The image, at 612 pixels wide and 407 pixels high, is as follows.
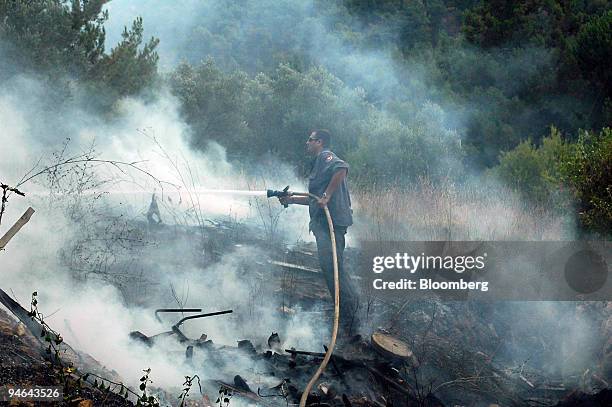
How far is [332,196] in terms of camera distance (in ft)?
19.9

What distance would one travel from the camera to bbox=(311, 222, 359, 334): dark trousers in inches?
240

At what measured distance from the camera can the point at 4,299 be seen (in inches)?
155

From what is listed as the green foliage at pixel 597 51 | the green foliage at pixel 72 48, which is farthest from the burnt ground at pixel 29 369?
the green foliage at pixel 597 51

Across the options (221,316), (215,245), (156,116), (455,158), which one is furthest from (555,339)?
(156,116)

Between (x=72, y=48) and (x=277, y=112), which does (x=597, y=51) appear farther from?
(x=72, y=48)

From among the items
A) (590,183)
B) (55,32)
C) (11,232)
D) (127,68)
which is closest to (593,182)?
(590,183)

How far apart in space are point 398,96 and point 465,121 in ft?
7.94

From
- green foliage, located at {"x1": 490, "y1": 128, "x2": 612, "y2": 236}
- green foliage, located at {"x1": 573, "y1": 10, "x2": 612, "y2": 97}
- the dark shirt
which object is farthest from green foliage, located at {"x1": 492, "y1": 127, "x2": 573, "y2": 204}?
the dark shirt

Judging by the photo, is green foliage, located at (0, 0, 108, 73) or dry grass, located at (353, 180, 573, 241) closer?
dry grass, located at (353, 180, 573, 241)

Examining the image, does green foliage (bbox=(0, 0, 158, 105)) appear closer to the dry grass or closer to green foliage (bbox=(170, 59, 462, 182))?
green foliage (bbox=(170, 59, 462, 182))

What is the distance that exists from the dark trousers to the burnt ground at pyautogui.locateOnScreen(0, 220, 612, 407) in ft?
0.64

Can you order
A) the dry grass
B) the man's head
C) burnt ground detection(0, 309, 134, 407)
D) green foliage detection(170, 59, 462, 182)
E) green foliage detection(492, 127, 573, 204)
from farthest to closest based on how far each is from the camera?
1. green foliage detection(170, 59, 462, 182)
2. green foliage detection(492, 127, 573, 204)
3. the dry grass
4. the man's head
5. burnt ground detection(0, 309, 134, 407)

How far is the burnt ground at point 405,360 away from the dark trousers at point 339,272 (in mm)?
195

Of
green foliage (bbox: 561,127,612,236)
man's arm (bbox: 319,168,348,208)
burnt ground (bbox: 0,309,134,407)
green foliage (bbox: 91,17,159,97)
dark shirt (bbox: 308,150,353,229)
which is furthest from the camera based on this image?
green foliage (bbox: 91,17,159,97)
